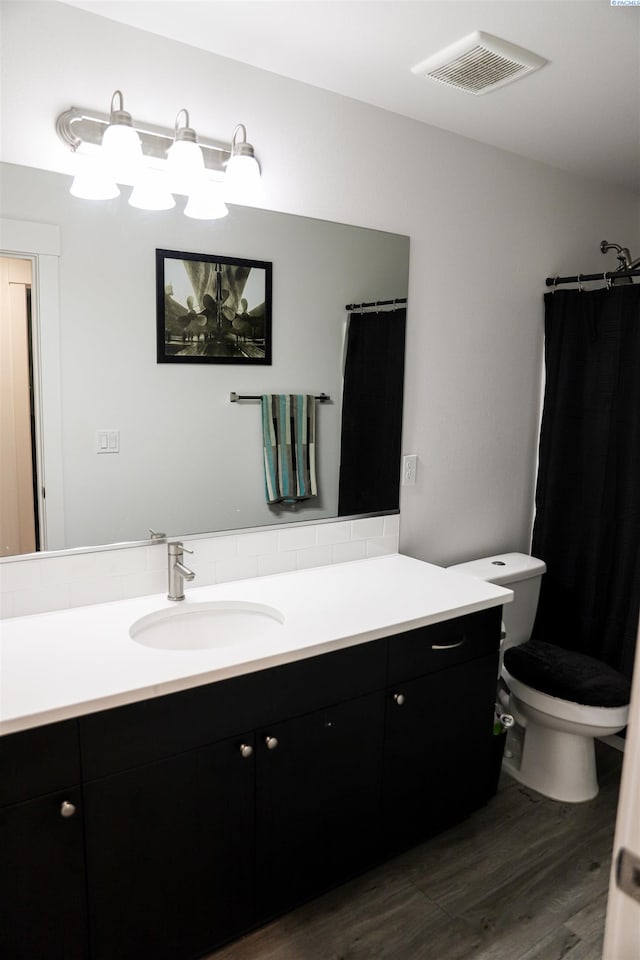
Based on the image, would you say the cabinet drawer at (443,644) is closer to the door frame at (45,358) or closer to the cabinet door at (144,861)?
the cabinet door at (144,861)

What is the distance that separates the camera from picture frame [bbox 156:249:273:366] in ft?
6.20

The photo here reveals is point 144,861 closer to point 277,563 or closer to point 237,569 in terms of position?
point 237,569

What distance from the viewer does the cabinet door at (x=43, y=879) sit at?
1.32 meters

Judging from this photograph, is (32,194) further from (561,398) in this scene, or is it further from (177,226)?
(561,398)

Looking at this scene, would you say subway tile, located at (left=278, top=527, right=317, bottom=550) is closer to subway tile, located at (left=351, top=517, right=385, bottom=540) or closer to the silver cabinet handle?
subway tile, located at (left=351, top=517, right=385, bottom=540)

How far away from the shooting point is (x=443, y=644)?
77.8 inches

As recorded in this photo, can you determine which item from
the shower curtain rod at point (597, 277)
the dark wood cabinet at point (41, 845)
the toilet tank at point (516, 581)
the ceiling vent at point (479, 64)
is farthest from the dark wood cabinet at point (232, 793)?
the ceiling vent at point (479, 64)

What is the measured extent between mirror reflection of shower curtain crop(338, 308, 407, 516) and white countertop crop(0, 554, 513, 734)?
269 mm

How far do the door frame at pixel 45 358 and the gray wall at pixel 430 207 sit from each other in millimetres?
181

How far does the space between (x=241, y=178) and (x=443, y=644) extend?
1.46 m

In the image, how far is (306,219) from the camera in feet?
7.01

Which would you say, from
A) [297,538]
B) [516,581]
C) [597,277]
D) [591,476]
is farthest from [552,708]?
[597,277]

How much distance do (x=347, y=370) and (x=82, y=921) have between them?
5.54ft

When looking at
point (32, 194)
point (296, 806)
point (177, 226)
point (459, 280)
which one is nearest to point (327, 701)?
point (296, 806)
